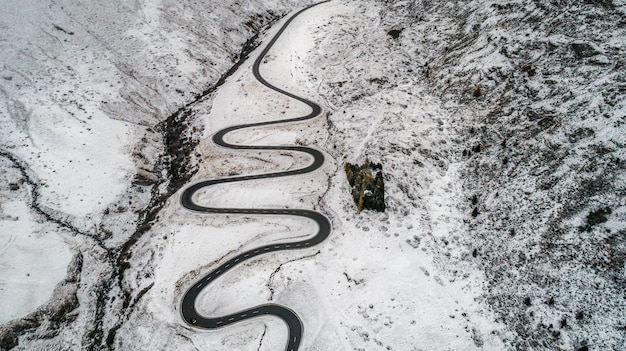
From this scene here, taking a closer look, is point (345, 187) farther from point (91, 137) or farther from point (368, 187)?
point (91, 137)

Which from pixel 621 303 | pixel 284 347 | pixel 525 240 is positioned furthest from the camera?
pixel 525 240

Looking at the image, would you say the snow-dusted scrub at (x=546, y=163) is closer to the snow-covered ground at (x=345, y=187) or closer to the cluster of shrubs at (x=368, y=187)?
the snow-covered ground at (x=345, y=187)

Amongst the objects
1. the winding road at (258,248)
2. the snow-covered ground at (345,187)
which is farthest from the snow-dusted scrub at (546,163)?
the winding road at (258,248)

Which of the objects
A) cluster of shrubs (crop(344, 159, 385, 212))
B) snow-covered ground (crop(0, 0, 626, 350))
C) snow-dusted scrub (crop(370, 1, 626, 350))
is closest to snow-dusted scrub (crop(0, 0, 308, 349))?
snow-covered ground (crop(0, 0, 626, 350))

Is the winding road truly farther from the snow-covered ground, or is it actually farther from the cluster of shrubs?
the cluster of shrubs

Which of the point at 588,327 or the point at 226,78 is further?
Result: the point at 226,78

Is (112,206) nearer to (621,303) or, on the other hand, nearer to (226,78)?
(226,78)

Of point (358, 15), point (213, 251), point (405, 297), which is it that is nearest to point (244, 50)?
point (358, 15)
